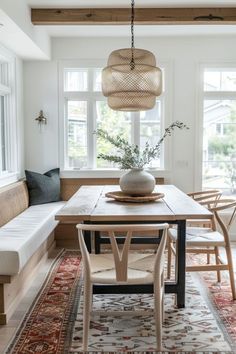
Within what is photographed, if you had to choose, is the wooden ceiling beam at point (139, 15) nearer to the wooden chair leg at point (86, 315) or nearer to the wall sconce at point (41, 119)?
the wall sconce at point (41, 119)

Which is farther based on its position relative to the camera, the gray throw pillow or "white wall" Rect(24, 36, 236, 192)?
"white wall" Rect(24, 36, 236, 192)

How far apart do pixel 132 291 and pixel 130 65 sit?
70.0 inches

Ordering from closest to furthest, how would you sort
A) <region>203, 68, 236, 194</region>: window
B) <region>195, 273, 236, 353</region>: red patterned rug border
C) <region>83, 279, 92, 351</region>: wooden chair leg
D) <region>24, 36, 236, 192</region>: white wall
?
<region>83, 279, 92, 351</region>: wooden chair leg, <region>195, 273, 236, 353</region>: red patterned rug border, <region>24, 36, 236, 192</region>: white wall, <region>203, 68, 236, 194</region>: window

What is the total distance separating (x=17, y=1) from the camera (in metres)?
3.85

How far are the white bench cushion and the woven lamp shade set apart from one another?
138 cm

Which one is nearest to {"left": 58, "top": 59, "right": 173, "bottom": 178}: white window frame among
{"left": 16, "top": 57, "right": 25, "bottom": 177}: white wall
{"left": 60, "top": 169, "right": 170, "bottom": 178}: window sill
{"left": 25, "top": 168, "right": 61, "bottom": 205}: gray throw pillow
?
{"left": 60, "top": 169, "right": 170, "bottom": 178}: window sill

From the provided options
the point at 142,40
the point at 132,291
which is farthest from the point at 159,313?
the point at 142,40

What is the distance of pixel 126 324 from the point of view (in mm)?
2857

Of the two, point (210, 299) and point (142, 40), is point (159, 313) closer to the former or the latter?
point (210, 299)

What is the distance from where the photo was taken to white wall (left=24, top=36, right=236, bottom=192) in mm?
5434

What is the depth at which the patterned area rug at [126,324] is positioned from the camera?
253 centimetres

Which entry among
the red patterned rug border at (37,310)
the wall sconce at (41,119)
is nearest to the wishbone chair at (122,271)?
the red patterned rug border at (37,310)

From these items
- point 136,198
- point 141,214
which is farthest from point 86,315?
point 136,198

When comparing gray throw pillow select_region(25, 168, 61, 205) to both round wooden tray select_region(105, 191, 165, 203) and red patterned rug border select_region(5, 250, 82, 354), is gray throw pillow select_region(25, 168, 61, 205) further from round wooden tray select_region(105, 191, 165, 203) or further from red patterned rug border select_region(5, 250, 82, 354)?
round wooden tray select_region(105, 191, 165, 203)
